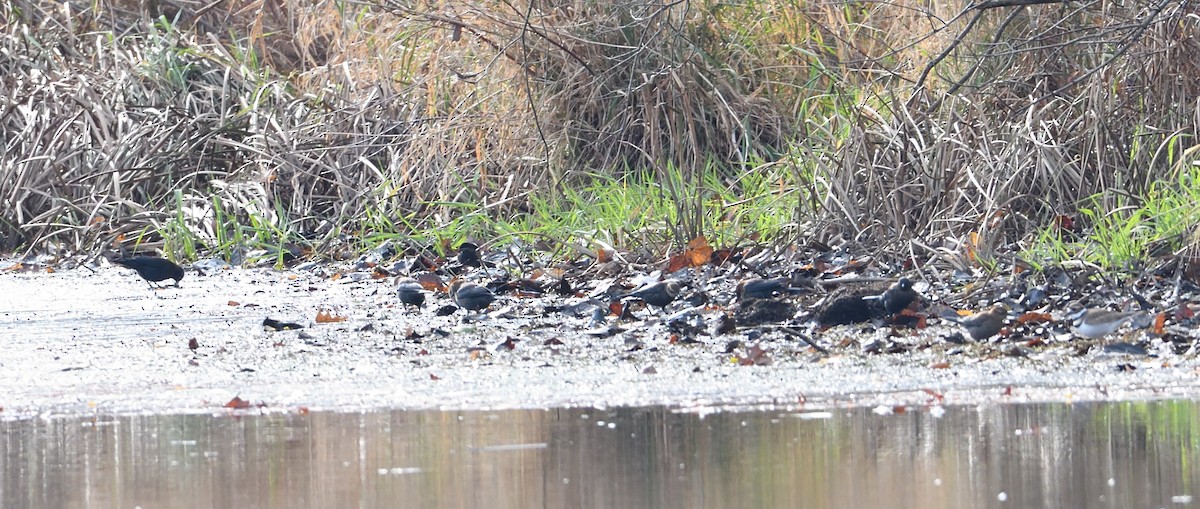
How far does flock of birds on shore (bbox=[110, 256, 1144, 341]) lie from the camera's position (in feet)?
14.6

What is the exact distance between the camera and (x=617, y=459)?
292cm

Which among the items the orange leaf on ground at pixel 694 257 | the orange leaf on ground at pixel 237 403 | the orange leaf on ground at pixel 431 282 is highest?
the orange leaf on ground at pixel 694 257

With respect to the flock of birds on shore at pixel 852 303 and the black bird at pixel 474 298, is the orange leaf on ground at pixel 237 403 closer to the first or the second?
the flock of birds on shore at pixel 852 303

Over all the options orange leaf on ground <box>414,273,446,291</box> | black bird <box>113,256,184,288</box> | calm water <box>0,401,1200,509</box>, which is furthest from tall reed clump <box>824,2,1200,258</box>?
calm water <box>0,401,1200,509</box>

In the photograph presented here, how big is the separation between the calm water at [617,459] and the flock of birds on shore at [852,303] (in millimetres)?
1054

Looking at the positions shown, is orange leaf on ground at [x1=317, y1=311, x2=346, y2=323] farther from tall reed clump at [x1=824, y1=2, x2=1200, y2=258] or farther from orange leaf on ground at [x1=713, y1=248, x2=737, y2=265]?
tall reed clump at [x1=824, y1=2, x2=1200, y2=258]

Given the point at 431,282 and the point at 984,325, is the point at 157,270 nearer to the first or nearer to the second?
the point at 431,282

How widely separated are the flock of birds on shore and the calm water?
1054mm

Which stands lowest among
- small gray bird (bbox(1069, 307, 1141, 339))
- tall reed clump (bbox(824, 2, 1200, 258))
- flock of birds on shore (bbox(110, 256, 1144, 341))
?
small gray bird (bbox(1069, 307, 1141, 339))

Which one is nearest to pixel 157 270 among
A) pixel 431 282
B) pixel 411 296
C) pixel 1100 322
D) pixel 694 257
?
pixel 431 282

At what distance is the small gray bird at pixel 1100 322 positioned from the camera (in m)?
4.41

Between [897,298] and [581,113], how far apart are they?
3.38 metres

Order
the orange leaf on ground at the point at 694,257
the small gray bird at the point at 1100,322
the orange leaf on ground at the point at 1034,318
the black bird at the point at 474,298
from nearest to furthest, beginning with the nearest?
1. the small gray bird at the point at 1100,322
2. the orange leaf on ground at the point at 1034,318
3. the black bird at the point at 474,298
4. the orange leaf on ground at the point at 694,257

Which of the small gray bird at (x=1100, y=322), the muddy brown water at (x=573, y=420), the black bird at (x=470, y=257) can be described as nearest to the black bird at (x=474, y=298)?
the muddy brown water at (x=573, y=420)
